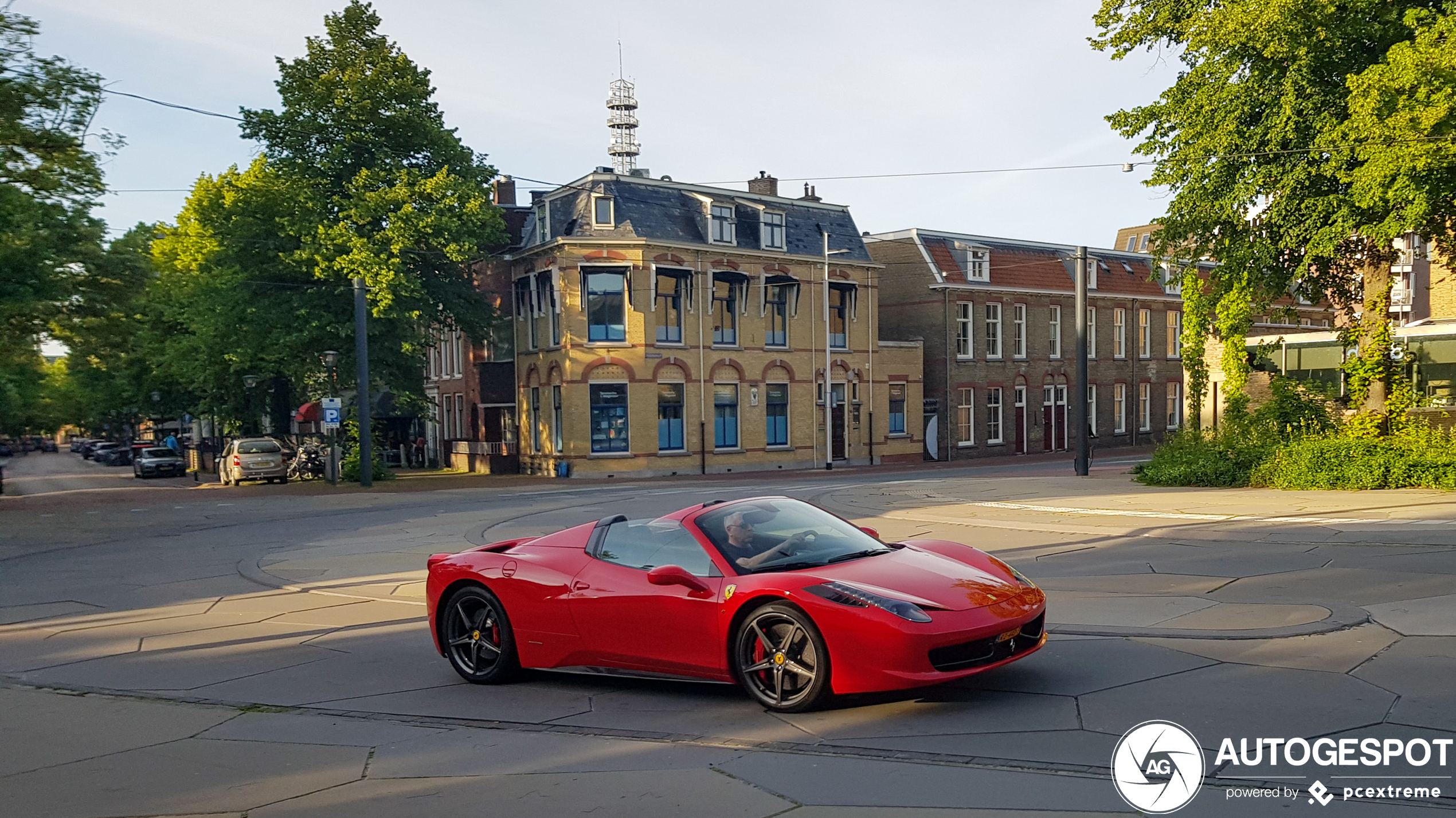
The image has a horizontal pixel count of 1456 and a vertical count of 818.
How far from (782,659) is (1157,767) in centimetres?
220

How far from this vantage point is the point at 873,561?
23.4ft

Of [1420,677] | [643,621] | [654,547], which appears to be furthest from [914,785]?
[1420,677]

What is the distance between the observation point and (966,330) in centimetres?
4866

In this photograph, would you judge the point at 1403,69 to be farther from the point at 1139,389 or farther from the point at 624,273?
the point at 1139,389

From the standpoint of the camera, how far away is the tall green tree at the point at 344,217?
34.0 m

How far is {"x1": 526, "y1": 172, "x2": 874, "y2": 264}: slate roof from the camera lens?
3847cm

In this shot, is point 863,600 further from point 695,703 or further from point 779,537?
point 695,703

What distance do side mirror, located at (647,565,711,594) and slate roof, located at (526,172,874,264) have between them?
105 ft

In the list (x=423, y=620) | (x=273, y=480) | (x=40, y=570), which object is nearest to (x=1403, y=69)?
(x=423, y=620)

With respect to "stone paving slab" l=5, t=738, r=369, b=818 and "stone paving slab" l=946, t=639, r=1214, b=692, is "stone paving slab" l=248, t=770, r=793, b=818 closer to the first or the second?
"stone paving slab" l=5, t=738, r=369, b=818

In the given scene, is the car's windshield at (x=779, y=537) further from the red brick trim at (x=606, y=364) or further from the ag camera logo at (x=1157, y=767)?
the red brick trim at (x=606, y=364)

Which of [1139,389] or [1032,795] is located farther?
[1139,389]

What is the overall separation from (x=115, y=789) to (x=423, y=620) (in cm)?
488

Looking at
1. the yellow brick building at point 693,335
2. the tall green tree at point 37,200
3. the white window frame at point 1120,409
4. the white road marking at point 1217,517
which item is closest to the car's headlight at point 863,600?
the white road marking at point 1217,517
